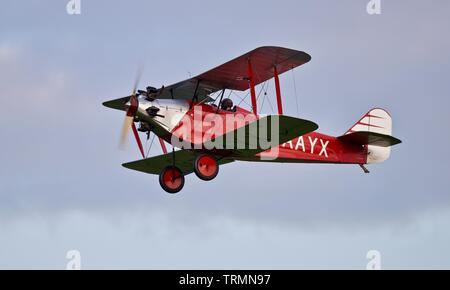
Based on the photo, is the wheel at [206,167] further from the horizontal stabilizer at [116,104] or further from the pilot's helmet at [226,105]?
the horizontal stabilizer at [116,104]

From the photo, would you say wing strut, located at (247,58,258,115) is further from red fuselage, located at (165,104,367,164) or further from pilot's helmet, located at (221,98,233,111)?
pilot's helmet, located at (221,98,233,111)

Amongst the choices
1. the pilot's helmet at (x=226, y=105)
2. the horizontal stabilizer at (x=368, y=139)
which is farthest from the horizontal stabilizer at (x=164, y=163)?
the horizontal stabilizer at (x=368, y=139)

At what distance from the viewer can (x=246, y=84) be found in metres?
28.3

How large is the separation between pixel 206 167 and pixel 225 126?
42.3 inches

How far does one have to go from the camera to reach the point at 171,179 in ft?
92.3

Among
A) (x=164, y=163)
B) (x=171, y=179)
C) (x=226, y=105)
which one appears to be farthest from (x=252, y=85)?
(x=164, y=163)

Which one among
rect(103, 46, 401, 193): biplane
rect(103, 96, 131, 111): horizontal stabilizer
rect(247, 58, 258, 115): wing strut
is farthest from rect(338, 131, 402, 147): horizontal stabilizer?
rect(103, 96, 131, 111): horizontal stabilizer

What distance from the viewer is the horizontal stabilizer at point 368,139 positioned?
28562mm

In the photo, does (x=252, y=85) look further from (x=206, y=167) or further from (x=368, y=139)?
(x=368, y=139)
